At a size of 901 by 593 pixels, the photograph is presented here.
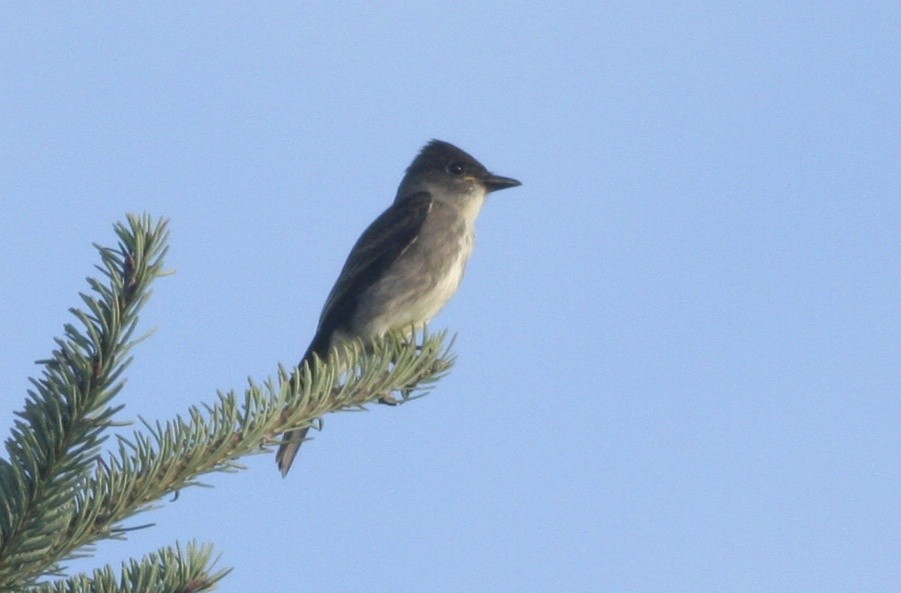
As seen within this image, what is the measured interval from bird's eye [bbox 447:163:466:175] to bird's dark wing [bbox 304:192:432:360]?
619 millimetres

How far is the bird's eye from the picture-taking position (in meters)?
9.54

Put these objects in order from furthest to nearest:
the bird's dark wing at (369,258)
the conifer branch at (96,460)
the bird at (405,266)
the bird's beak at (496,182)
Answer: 1. the bird's beak at (496,182)
2. the bird's dark wing at (369,258)
3. the bird at (405,266)
4. the conifer branch at (96,460)

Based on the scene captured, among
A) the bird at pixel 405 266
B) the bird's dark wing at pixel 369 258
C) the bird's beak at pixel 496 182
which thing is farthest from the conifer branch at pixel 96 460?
the bird's beak at pixel 496 182

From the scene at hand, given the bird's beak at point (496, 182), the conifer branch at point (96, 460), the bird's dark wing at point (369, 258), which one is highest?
the bird's beak at point (496, 182)

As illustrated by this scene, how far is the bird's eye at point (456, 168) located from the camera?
954 cm

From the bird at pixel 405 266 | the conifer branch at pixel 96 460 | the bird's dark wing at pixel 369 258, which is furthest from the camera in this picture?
the bird's dark wing at pixel 369 258

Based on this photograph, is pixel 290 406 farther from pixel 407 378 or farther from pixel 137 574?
pixel 407 378

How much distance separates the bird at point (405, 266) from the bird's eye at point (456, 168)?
0.19 metres

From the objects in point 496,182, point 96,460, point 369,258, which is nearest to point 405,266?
point 369,258

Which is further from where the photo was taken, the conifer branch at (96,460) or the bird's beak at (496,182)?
the bird's beak at (496,182)

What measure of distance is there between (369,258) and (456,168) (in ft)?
5.36

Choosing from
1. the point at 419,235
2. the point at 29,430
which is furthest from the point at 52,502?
the point at 419,235

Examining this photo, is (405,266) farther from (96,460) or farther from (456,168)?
(96,460)

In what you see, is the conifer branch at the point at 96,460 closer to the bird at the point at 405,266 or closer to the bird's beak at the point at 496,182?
the bird at the point at 405,266
